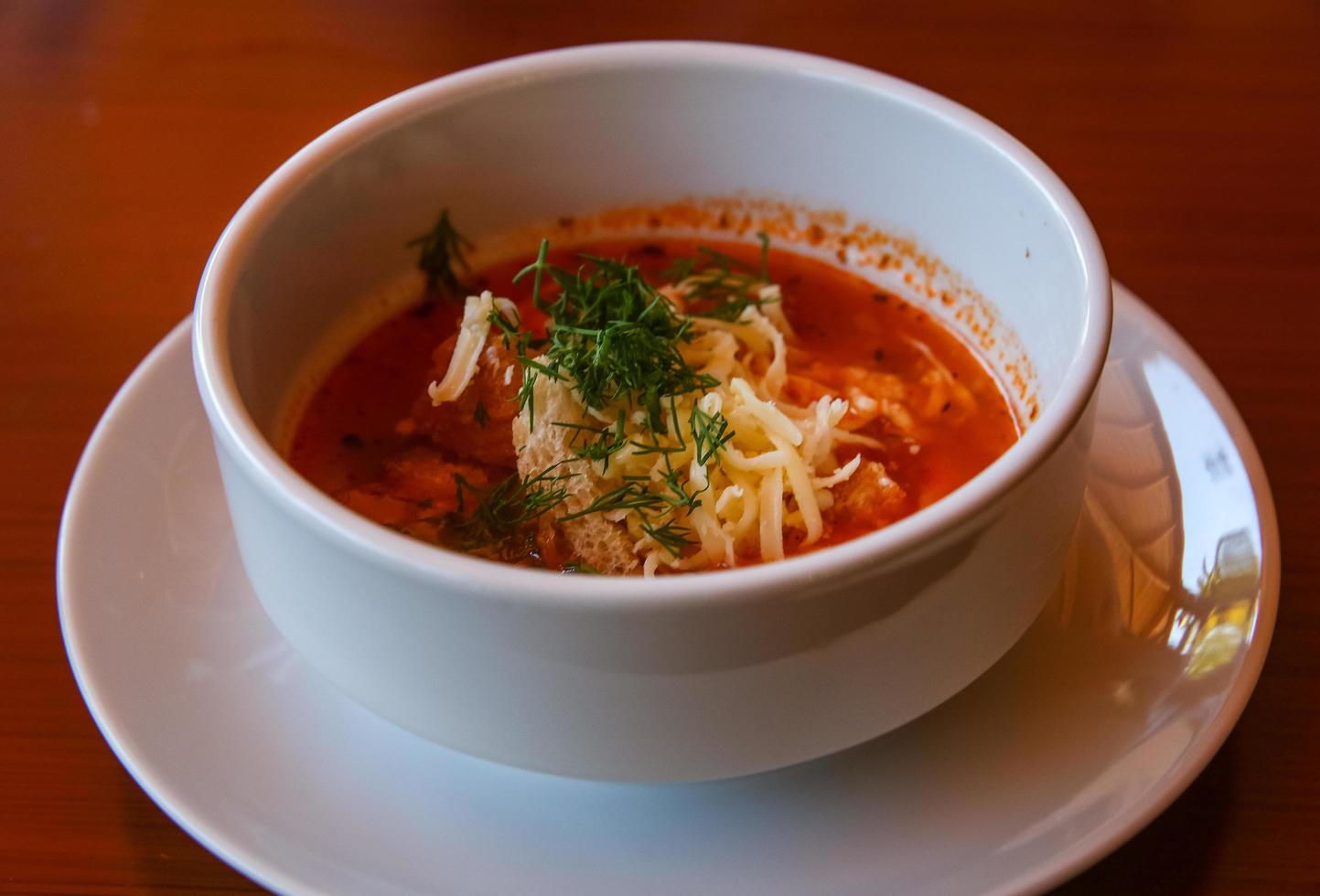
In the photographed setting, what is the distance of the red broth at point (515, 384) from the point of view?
58.0 inches

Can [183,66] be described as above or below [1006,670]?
above

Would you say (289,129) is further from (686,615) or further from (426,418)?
(686,615)

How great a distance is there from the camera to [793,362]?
1.66 metres

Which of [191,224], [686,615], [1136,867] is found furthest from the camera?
[191,224]

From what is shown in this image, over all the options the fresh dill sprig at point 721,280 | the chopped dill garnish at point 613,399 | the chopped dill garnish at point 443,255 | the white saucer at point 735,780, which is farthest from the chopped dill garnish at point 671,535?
the chopped dill garnish at point 443,255

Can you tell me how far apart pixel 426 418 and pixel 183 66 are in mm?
1431

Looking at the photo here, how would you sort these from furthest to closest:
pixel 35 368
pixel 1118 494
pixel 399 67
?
pixel 399 67 < pixel 35 368 < pixel 1118 494

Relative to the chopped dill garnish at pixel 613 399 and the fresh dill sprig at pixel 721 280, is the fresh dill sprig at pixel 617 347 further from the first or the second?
Answer: the fresh dill sprig at pixel 721 280

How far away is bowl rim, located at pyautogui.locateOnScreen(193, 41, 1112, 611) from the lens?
38.3 inches

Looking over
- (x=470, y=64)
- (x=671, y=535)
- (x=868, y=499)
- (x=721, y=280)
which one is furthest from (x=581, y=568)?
(x=470, y=64)

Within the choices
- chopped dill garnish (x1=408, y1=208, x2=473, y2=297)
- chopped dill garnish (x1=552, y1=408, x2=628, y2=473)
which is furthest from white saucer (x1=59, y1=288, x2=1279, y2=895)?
chopped dill garnish (x1=408, y1=208, x2=473, y2=297)

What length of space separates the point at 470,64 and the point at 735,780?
179 centimetres

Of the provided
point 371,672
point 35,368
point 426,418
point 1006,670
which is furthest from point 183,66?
point 1006,670

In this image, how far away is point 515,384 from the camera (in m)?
1.48
